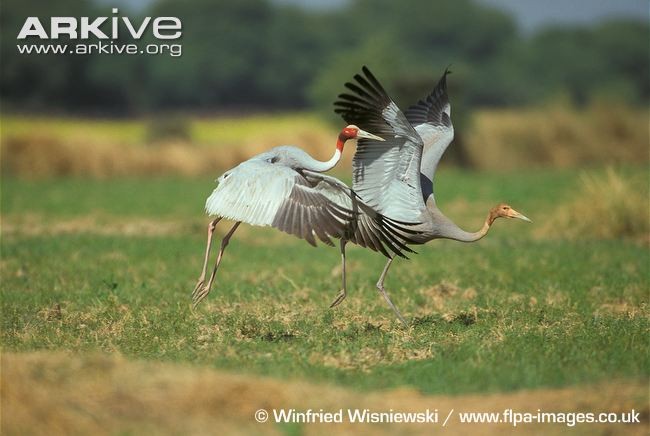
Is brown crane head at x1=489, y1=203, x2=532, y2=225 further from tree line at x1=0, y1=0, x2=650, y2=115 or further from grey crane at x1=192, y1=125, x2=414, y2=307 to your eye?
tree line at x1=0, y1=0, x2=650, y2=115

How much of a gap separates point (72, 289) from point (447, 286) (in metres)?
3.56

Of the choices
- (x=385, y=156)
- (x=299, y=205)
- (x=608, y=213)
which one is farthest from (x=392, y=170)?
(x=608, y=213)

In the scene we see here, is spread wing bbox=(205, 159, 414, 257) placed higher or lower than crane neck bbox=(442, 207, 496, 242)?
higher

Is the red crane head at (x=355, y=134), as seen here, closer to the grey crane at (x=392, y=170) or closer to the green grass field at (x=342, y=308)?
the grey crane at (x=392, y=170)

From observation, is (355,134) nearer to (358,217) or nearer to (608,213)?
(358,217)

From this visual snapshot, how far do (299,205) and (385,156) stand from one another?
48.4 inches

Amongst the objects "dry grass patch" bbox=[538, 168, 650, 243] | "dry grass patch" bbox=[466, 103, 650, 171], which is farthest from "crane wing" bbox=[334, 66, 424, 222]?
"dry grass patch" bbox=[466, 103, 650, 171]

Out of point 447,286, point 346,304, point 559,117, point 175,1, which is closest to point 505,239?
point 447,286

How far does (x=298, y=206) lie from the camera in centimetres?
730

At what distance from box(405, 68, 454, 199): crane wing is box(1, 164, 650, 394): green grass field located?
1255 mm

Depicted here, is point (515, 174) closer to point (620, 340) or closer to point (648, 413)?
point (620, 340)

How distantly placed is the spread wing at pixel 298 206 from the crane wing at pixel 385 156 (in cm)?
52

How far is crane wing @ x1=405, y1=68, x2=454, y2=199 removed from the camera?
351 inches

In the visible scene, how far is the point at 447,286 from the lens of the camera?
928 centimetres
